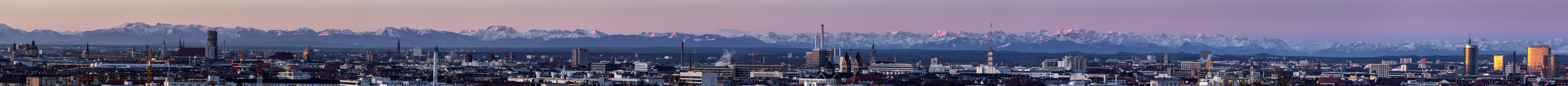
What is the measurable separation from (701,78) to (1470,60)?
3988 inches

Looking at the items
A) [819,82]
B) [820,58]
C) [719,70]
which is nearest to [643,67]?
[820,58]

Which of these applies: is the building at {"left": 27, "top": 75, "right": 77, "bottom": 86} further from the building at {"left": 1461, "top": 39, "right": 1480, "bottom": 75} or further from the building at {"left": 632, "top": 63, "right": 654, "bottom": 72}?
the building at {"left": 1461, "top": 39, "right": 1480, "bottom": 75}

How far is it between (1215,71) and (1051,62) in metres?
42.1

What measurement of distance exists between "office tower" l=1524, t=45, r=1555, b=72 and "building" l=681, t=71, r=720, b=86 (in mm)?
84212

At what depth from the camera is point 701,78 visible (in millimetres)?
94812

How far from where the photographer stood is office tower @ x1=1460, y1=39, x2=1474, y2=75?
163625 millimetres

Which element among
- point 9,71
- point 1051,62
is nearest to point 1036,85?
point 9,71

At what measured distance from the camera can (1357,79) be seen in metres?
123

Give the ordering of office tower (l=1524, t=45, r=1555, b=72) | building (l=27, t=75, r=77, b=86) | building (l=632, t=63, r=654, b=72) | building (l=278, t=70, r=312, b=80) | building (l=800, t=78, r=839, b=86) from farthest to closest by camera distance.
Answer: office tower (l=1524, t=45, r=1555, b=72) < building (l=632, t=63, r=654, b=72) < building (l=278, t=70, r=312, b=80) < building (l=800, t=78, r=839, b=86) < building (l=27, t=75, r=77, b=86)

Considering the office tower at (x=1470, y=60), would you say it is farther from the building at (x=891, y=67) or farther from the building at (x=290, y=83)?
the building at (x=290, y=83)

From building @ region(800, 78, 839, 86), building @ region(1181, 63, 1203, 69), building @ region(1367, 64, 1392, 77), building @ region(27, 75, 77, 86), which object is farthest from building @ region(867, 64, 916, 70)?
building @ region(27, 75, 77, 86)

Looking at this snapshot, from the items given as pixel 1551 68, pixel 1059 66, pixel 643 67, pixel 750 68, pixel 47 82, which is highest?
pixel 1551 68

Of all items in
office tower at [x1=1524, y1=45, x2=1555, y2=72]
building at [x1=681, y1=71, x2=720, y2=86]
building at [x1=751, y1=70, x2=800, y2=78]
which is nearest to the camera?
building at [x1=681, y1=71, x2=720, y2=86]

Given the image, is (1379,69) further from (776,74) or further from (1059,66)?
(776,74)
